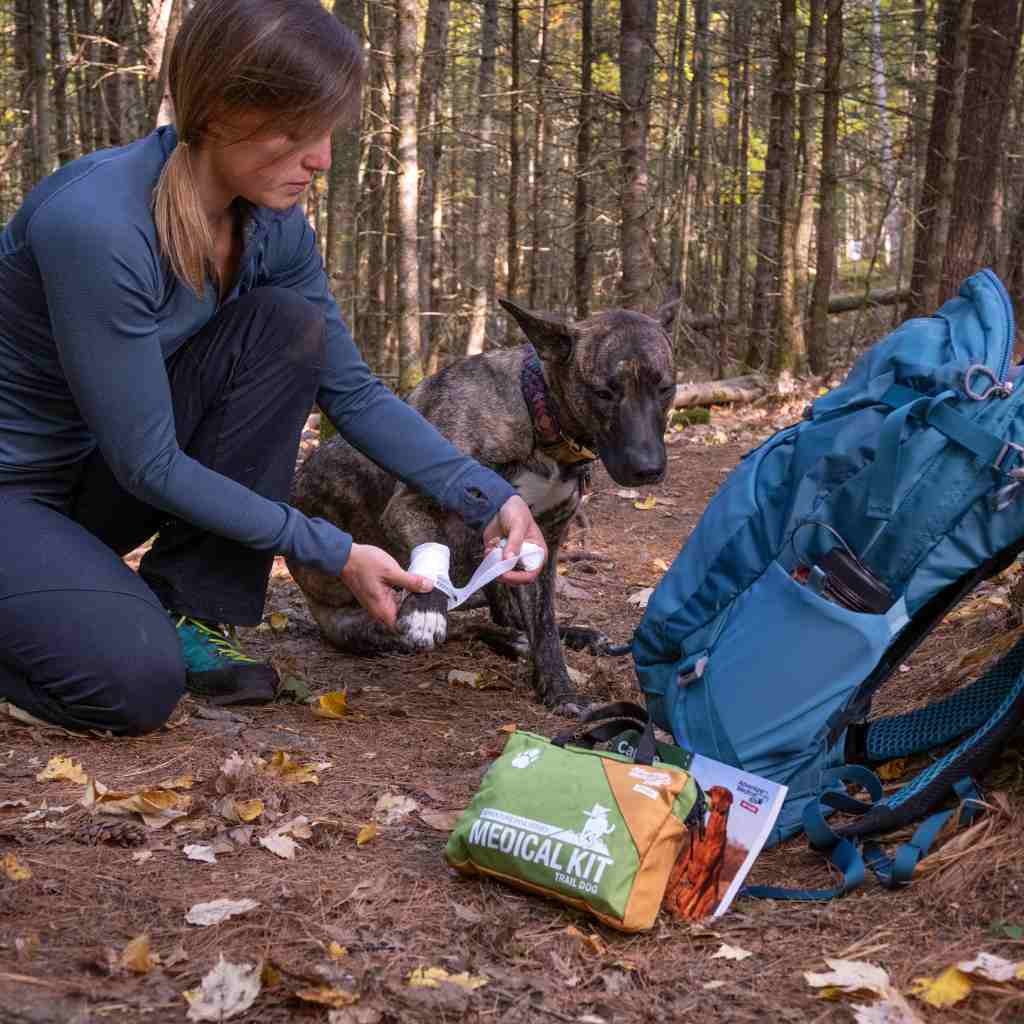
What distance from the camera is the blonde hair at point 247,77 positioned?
9.01 feet

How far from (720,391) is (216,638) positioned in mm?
7069

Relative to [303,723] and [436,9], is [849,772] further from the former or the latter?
[436,9]

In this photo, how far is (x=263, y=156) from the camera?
9.41 feet

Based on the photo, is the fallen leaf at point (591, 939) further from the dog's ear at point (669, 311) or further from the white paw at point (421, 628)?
the dog's ear at point (669, 311)

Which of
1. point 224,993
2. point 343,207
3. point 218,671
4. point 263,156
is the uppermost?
point 263,156

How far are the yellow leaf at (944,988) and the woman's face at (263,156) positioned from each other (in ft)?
7.29

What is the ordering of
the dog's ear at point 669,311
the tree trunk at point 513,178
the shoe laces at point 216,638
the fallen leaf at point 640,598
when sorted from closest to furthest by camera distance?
the shoe laces at point 216,638 < the dog's ear at point 669,311 < the fallen leaf at point 640,598 < the tree trunk at point 513,178

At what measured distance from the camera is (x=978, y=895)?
2.27 m

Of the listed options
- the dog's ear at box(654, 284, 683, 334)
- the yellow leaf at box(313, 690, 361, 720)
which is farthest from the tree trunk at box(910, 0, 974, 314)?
the yellow leaf at box(313, 690, 361, 720)

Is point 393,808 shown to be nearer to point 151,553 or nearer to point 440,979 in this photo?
point 440,979

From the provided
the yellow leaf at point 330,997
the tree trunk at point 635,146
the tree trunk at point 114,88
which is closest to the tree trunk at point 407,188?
the tree trunk at point 635,146

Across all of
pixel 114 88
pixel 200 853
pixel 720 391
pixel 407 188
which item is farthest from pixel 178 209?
pixel 114 88

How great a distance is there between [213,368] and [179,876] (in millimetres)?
1653

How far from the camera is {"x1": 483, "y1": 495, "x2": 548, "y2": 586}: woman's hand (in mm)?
3217
